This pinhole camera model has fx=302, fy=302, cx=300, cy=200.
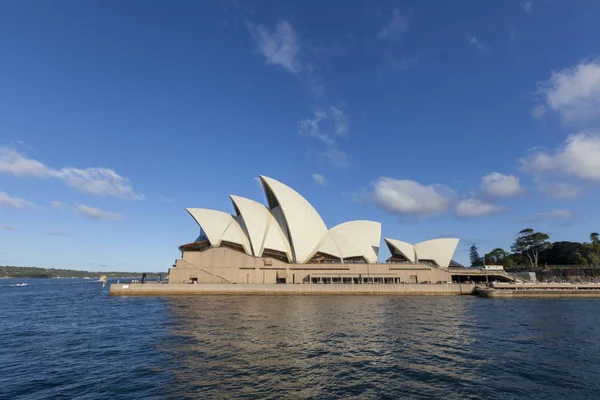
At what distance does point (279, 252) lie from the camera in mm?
67188

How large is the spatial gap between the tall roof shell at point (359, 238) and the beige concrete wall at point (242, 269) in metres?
5.00

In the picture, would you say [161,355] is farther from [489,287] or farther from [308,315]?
[489,287]

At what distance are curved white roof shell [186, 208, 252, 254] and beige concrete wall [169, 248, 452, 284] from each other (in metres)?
2.24

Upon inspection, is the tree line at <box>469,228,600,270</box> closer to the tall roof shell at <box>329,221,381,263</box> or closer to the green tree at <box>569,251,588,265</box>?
the green tree at <box>569,251,588,265</box>

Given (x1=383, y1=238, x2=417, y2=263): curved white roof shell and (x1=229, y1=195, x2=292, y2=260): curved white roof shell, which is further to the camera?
(x1=383, y1=238, x2=417, y2=263): curved white roof shell

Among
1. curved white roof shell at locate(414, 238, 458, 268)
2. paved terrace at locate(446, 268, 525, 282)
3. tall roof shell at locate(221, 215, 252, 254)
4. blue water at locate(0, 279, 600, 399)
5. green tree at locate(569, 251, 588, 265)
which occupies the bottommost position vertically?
blue water at locate(0, 279, 600, 399)

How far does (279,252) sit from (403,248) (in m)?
31.2

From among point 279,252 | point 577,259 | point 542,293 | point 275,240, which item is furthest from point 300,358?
point 577,259

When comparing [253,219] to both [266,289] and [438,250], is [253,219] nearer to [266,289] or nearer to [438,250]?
[266,289]

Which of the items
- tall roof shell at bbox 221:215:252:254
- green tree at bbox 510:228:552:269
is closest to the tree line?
green tree at bbox 510:228:552:269

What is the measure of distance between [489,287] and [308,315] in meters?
48.3

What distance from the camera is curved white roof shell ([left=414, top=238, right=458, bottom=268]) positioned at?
75188mm

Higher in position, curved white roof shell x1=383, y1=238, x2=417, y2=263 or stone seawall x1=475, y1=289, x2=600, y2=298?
curved white roof shell x1=383, y1=238, x2=417, y2=263

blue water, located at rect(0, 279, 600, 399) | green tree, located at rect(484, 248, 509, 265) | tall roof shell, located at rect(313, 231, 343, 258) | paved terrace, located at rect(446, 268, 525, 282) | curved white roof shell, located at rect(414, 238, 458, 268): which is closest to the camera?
blue water, located at rect(0, 279, 600, 399)
